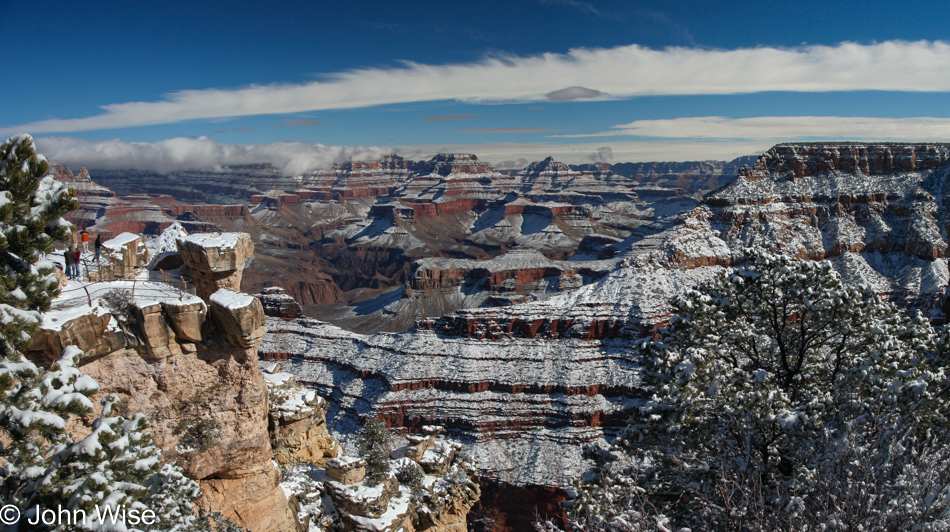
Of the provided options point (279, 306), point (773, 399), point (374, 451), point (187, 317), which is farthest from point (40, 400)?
point (279, 306)

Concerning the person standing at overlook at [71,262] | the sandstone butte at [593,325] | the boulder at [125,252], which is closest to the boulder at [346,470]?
the boulder at [125,252]

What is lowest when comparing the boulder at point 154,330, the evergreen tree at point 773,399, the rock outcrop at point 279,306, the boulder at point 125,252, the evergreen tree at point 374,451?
the rock outcrop at point 279,306

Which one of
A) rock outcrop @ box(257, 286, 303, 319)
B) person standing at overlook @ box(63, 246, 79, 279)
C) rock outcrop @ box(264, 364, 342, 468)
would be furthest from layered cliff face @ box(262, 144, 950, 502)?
person standing at overlook @ box(63, 246, 79, 279)

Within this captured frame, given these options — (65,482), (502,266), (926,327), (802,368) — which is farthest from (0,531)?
(502,266)

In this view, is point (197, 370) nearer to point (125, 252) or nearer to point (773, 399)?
point (125, 252)

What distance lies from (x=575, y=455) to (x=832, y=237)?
72.2 meters

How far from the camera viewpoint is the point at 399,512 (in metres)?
21.4

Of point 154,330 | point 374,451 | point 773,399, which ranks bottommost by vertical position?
point 374,451

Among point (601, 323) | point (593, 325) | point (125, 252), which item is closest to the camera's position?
point (125, 252)

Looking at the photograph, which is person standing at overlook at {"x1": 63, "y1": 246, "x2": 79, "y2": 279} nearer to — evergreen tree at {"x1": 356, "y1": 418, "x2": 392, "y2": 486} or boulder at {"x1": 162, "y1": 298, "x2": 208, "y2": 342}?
boulder at {"x1": 162, "y1": 298, "x2": 208, "y2": 342}

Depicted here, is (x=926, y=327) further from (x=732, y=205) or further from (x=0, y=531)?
(x=732, y=205)

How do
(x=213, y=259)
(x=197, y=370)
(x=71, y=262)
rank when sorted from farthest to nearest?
(x=71, y=262) < (x=213, y=259) < (x=197, y=370)
